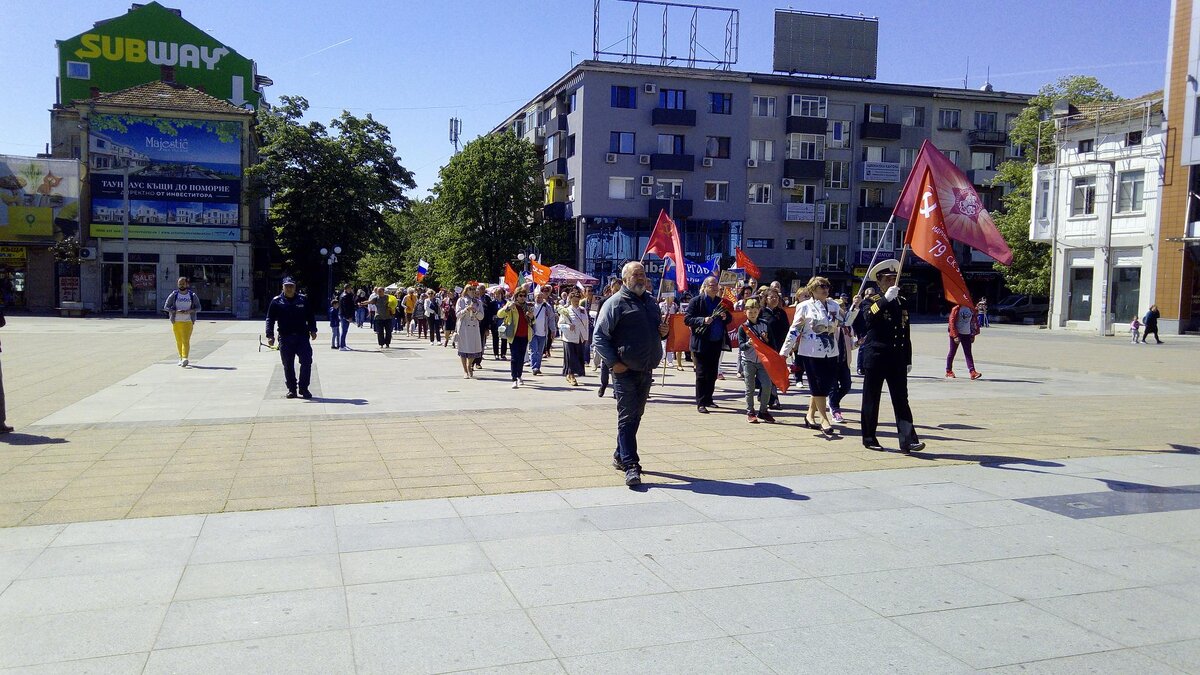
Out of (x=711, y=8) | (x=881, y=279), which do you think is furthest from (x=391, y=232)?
(x=881, y=279)

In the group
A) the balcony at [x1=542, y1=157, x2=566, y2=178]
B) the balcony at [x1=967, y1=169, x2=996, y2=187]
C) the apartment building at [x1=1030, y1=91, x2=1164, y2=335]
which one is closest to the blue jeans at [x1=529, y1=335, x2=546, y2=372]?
the apartment building at [x1=1030, y1=91, x2=1164, y2=335]

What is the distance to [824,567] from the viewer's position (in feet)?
17.2

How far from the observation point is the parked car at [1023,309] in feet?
168

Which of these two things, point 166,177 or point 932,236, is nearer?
point 932,236

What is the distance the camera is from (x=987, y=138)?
6031cm

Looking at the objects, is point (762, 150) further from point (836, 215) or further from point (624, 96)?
point (624, 96)

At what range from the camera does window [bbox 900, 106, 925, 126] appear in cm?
5881

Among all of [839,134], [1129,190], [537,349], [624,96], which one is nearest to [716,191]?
[624,96]

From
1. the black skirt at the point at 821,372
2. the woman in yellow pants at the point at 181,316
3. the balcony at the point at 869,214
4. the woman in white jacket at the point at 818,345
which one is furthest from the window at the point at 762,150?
the black skirt at the point at 821,372

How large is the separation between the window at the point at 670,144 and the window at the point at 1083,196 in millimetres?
21249

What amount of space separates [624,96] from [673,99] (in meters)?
3.10

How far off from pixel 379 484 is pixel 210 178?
43.7m

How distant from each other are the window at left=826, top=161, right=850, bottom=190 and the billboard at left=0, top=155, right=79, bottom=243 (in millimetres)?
42988

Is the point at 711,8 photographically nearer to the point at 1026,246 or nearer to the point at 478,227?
the point at 478,227
